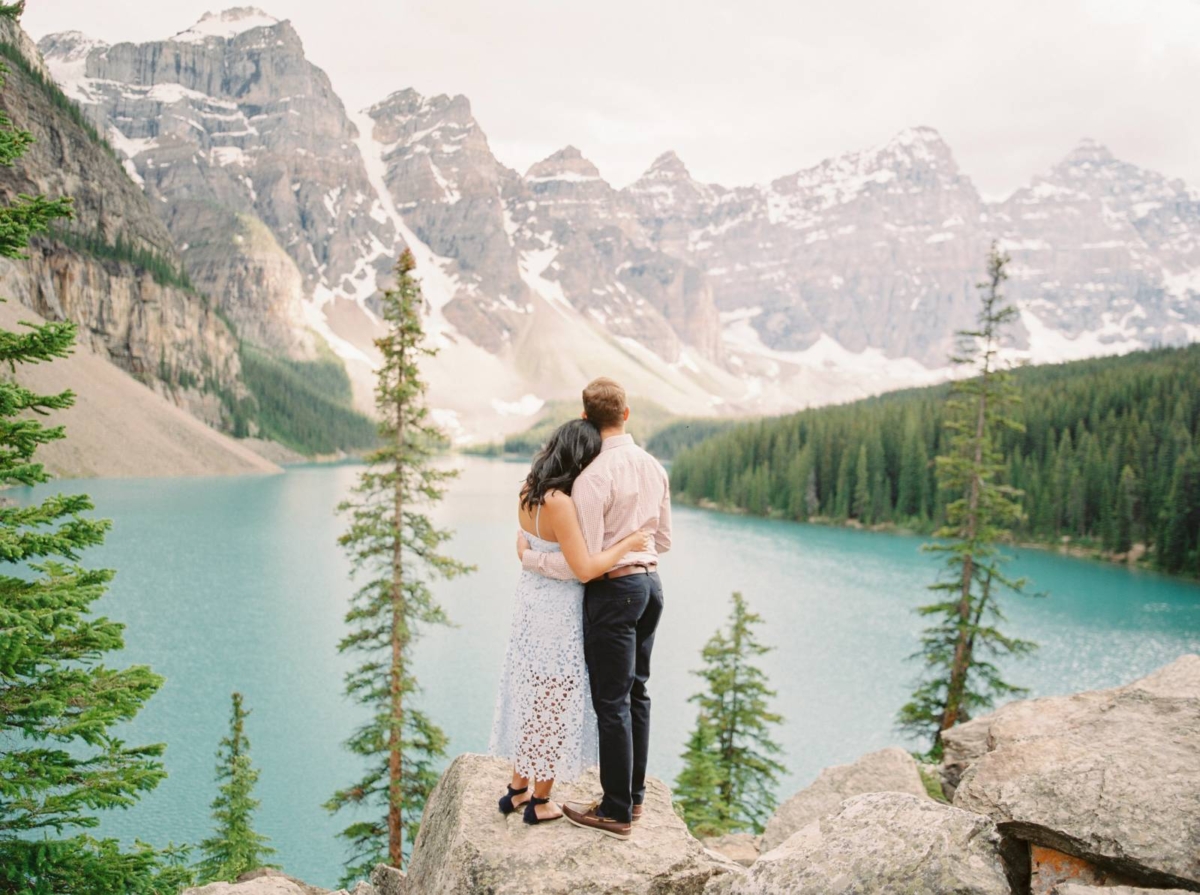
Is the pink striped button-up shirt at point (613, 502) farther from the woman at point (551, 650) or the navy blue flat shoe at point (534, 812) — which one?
the navy blue flat shoe at point (534, 812)

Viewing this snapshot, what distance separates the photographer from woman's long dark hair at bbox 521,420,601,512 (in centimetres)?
594

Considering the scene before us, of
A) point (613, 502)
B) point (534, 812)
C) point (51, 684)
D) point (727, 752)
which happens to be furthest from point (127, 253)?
point (534, 812)

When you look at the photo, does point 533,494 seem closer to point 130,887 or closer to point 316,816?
point 130,887

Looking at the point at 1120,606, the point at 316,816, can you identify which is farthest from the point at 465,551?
the point at 1120,606

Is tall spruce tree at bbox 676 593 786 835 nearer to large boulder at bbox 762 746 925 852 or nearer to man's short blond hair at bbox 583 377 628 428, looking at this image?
large boulder at bbox 762 746 925 852

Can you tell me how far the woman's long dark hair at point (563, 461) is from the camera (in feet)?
19.5

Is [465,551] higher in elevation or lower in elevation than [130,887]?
lower

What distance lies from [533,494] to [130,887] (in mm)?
5832

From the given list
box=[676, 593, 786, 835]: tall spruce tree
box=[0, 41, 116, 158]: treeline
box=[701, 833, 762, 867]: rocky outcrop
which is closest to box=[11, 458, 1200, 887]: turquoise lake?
box=[676, 593, 786, 835]: tall spruce tree

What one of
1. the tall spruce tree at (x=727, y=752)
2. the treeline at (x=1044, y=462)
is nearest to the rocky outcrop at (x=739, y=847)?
the tall spruce tree at (x=727, y=752)

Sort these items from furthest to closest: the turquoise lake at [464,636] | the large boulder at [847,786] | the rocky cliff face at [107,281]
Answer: the rocky cliff face at [107,281], the turquoise lake at [464,636], the large boulder at [847,786]

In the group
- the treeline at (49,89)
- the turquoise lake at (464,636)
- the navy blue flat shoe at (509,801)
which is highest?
the treeline at (49,89)

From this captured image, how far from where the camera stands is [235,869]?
14430mm

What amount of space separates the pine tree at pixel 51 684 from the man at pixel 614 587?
462cm
